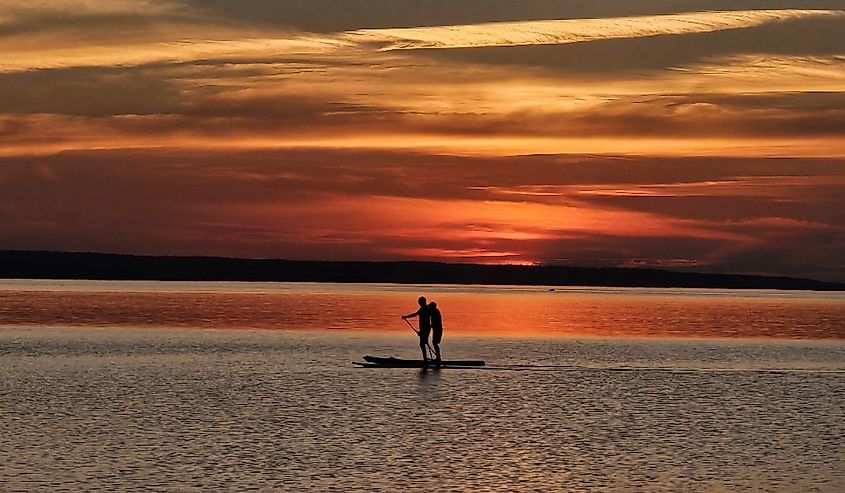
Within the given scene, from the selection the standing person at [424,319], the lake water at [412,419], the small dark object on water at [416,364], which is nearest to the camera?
the lake water at [412,419]

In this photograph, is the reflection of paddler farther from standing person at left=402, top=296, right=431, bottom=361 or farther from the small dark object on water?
the small dark object on water

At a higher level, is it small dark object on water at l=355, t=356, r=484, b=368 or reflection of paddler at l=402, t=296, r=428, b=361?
reflection of paddler at l=402, t=296, r=428, b=361

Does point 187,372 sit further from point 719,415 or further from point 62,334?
point 62,334

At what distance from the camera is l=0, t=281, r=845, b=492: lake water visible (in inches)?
1107

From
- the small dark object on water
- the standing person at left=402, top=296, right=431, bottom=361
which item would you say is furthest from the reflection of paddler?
the small dark object on water

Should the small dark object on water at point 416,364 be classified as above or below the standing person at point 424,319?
below

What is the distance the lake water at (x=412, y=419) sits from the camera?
28.1m

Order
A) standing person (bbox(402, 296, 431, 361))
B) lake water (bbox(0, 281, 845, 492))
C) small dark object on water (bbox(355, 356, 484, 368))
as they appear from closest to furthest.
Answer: lake water (bbox(0, 281, 845, 492)), standing person (bbox(402, 296, 431, 361)), small dark object on water (bbox(355, 356, 484, 368))

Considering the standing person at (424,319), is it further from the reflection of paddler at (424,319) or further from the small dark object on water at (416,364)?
the small dark object on water at (416,364)

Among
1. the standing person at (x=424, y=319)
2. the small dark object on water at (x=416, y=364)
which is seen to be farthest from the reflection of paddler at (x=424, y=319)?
the small dark object on water at (x=416, y=364)

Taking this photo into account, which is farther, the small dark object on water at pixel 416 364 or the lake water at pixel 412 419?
the small dark object on water at pixel 416 364

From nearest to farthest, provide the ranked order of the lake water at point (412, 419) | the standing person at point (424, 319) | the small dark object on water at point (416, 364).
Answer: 1. the lake water at point (412, 419)
2. the standing person at point (424, 319)
3. the small dark object on water at point (416, 364)

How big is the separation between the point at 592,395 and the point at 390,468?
20.7 m

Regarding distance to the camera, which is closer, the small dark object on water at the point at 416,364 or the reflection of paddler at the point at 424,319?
the reflection of paddler at the point at 424,319
